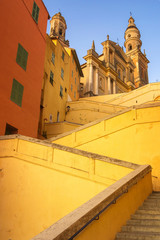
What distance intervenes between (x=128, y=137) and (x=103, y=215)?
7382 mm

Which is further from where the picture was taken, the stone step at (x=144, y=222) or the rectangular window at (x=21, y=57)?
the rectangular window at (x=21, y=57)

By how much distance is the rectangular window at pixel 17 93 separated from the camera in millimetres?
12882

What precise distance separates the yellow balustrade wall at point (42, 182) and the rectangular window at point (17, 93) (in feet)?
12.9

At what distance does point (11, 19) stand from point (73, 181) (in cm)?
1031

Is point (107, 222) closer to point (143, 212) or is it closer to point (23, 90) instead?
point (143, 212)

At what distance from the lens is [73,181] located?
7469mm

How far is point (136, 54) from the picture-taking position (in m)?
57.2

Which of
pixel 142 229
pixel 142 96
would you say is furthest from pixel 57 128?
pixel 142 229

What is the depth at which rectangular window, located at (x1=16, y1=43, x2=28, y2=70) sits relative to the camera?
1382cm

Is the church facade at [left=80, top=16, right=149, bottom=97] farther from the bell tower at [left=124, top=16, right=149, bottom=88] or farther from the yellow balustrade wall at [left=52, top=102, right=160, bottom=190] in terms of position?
the yellow balustrade wall at [left=52, top=102, right=160, bottom=190]

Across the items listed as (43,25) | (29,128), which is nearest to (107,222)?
(29,128)

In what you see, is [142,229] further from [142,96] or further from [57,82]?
[142,96]

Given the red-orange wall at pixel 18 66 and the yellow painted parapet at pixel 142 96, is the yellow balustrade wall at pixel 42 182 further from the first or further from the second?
the yellow painted parapet at pixel 142 96

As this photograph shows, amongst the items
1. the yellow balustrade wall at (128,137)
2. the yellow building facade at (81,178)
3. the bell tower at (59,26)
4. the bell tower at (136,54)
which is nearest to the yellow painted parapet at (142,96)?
the yellow balustrade wall at (128,137)
